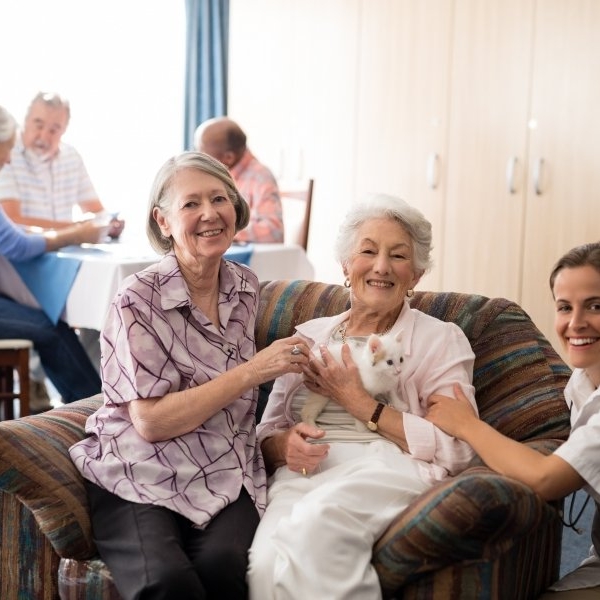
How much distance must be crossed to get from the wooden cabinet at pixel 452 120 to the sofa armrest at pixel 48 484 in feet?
10.9

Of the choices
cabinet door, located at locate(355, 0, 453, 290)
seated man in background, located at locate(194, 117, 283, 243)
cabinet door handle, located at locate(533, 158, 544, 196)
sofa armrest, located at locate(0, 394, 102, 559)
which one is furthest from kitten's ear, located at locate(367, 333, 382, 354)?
cabinet door, located at locate(355, 0, 453, 290)

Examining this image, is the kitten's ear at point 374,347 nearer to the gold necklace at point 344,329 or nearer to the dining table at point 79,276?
the gold necklace at point 344,329

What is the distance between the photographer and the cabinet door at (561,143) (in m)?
4.35

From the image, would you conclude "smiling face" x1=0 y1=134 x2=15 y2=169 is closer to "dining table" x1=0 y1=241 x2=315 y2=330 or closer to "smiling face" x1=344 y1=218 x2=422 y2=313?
"dining table" x1=0 y1=241 x2=315 y2=330

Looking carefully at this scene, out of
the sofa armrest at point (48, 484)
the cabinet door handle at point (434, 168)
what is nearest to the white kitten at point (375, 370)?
the sofa armrest at point (48, 484)

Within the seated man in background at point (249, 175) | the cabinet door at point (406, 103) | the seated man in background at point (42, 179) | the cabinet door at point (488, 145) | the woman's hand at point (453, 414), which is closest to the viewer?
the woman's hand at point (453, 414)

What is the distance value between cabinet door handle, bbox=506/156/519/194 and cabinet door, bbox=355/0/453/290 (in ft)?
1.31

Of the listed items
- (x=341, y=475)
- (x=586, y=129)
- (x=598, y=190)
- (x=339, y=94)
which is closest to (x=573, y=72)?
(x=586, y=129)

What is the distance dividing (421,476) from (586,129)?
123 inches

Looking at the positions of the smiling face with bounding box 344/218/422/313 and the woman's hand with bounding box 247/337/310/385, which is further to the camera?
the smiling face with bounding box 344/218/422/313

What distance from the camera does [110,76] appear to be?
5.45m

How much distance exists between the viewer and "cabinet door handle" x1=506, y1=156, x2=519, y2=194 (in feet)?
15.2

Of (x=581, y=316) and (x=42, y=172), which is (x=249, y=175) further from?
(x=581, y=316)

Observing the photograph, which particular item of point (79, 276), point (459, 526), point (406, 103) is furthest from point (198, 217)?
point (406, 103)
